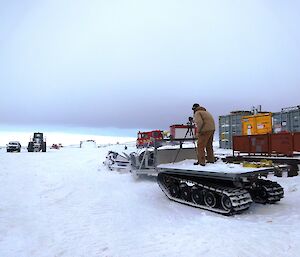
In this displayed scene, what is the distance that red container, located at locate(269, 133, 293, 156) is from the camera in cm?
1179

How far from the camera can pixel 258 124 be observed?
17.3m

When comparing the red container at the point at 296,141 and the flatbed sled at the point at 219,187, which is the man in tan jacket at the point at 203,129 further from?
the red container at the point at 296,141

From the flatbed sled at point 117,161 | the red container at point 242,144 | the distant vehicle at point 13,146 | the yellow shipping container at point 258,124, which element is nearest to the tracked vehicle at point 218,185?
the flatbed sled at point 117,161

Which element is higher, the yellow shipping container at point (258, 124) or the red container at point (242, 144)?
the yellow shipping container at point (258, 124)

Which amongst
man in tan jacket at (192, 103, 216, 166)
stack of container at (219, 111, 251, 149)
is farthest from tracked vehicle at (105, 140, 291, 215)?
stack of container at (219, 111, 251, 149)

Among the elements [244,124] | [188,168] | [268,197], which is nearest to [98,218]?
[188,168]

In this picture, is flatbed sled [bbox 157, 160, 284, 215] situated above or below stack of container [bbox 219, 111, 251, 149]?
Answer: below

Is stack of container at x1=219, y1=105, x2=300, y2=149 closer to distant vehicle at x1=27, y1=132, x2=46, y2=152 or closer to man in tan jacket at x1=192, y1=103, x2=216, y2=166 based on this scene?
man in tan jacket at x1=192, y1=103, x2=216, y2=166

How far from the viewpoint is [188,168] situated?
7.70m

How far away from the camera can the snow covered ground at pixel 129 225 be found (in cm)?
472

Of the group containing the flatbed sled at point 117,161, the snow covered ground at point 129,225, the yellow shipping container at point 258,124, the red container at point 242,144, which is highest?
the yellow shipping container at point 258,124

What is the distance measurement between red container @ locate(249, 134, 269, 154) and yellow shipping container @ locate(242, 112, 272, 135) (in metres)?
4.17

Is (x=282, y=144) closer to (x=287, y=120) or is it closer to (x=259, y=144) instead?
(x=259, y=144)

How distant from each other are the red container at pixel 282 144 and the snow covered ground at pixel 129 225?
1.86 meters
